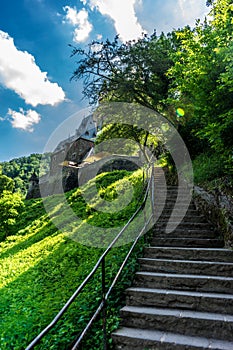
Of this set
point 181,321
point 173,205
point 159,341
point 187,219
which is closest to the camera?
point 159,341

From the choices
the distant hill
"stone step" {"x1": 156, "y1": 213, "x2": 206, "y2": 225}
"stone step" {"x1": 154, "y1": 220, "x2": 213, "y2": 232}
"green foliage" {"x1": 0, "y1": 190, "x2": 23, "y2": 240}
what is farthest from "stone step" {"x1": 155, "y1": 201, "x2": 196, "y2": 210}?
the distant hill

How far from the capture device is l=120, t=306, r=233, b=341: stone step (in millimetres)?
2875

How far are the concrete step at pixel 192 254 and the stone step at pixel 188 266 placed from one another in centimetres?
21

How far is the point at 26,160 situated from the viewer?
219 ft

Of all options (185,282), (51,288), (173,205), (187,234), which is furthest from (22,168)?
(185,282)

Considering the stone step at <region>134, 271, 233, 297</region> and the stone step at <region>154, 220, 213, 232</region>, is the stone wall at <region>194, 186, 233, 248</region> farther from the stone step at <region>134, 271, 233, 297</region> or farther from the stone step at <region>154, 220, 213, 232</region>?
the stone step at <region>134, 271, 233, 297</region>

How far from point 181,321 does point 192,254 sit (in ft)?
4.70

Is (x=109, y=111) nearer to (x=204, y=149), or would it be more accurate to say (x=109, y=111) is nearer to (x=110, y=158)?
(x=204, y=149)

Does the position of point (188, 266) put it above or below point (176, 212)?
below

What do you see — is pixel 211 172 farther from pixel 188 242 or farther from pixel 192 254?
pixel 192 254

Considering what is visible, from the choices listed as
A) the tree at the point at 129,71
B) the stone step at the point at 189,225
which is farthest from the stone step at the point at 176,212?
the tree at the point at 129,71

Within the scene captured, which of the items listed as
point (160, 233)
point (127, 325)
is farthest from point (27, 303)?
point (160, 233)

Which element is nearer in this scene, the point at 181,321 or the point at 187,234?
the point at 181,321

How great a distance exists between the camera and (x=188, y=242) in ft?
16.0
